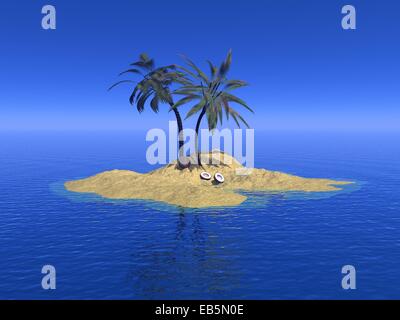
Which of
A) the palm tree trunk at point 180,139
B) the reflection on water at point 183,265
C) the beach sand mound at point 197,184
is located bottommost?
the reflection on water at point 183,265

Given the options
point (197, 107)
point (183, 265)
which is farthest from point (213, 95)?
point (183, 265)

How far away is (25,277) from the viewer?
27.2 meters

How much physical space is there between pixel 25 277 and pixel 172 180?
33.5 metres

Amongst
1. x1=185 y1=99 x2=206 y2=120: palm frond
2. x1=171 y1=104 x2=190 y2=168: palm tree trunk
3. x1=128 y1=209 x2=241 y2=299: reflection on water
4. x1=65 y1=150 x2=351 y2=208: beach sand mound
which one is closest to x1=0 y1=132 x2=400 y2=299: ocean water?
x1=128 y1=209 x2=241 y2=299: reflection on water

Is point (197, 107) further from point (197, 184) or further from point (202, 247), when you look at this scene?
point (202, 247)

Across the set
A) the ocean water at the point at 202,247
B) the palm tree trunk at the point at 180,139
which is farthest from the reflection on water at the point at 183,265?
the palm tree trunk at the point at 180,139

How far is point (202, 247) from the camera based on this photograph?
110 feet

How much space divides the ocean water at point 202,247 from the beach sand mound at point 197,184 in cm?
257

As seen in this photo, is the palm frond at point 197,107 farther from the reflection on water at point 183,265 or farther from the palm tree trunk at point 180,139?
the reflection on water at point 183,265

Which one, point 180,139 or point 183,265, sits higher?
point 180,139

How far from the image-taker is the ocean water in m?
25.3

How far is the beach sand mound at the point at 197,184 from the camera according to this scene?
167 ft

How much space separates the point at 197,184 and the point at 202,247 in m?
26.0

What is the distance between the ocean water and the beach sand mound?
257 centimetres
